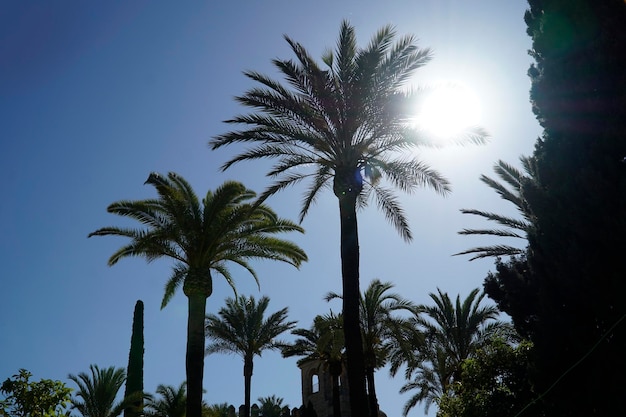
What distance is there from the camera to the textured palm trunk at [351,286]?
1398 centimetres

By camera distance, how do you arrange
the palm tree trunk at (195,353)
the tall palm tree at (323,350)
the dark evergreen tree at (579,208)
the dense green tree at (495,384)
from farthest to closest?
the tall palm tree at (323,350) → the palm tree trunk at (195,353) → the dense green tree at (495,384) → the dark evergreen tree at (579,208)

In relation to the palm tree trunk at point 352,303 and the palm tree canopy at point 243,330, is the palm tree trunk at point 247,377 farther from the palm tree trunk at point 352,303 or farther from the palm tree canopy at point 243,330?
the palm tree trunk at point 352,303

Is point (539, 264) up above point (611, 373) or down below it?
above

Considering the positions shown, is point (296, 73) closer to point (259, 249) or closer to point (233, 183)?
point (233, 183)

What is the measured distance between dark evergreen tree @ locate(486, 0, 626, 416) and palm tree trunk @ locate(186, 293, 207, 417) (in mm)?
9832

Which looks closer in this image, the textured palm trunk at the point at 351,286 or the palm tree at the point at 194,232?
A: the textured palm trunk at the point at 351,286

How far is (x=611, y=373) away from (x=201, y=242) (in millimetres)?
12488

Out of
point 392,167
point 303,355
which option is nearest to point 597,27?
point 392,167

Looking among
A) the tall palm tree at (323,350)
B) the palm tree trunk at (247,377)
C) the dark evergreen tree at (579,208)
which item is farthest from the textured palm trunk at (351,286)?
the palm tree trunk at (247,377)

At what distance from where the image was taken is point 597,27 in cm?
1180

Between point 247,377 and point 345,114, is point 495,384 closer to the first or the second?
point 345,114

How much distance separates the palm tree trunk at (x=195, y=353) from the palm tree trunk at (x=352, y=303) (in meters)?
5.59

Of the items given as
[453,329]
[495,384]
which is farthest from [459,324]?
[495,384]

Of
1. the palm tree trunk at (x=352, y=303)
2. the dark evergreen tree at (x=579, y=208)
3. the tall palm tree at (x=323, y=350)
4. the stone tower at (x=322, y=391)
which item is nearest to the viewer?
the dark evergreen tree at (x=579, y=208)
